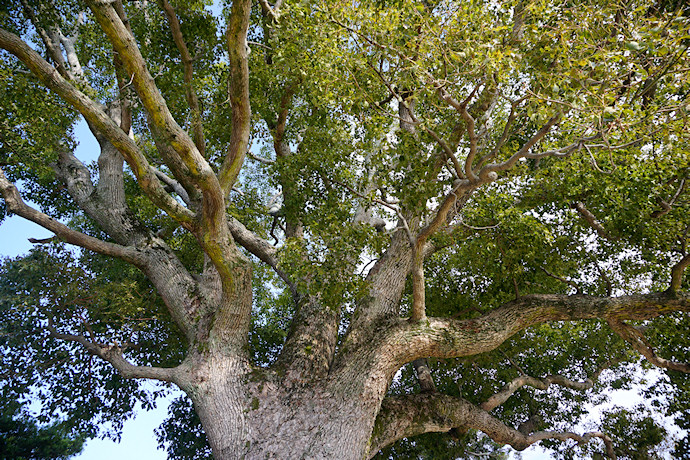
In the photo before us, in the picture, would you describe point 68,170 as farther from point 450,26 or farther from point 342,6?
point 450,26

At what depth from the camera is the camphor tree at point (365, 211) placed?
16.7 feet

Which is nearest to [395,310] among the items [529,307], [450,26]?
[529,307]

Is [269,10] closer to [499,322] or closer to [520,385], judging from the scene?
[499,322]

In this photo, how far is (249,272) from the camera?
650 centimetres

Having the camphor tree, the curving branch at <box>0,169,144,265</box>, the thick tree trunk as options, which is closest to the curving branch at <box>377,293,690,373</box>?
the camphor tree

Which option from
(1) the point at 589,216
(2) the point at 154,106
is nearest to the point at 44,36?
(2) the point at 154,106

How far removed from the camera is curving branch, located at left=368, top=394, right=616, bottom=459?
6.44 m

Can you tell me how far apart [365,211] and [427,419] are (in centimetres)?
360

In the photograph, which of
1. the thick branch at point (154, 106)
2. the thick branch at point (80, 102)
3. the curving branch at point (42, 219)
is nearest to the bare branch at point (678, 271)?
the thick branch at point (154, 106)

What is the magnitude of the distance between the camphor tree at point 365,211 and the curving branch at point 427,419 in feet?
0.14

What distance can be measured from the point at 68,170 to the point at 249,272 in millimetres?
5430

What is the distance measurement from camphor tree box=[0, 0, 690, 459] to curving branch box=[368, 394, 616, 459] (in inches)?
1.7

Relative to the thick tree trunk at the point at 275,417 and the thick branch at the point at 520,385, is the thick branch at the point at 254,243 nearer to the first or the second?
the thick tree trunk at the point at 275,417

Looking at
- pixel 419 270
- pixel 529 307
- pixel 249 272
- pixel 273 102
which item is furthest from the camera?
pixel 273 102
